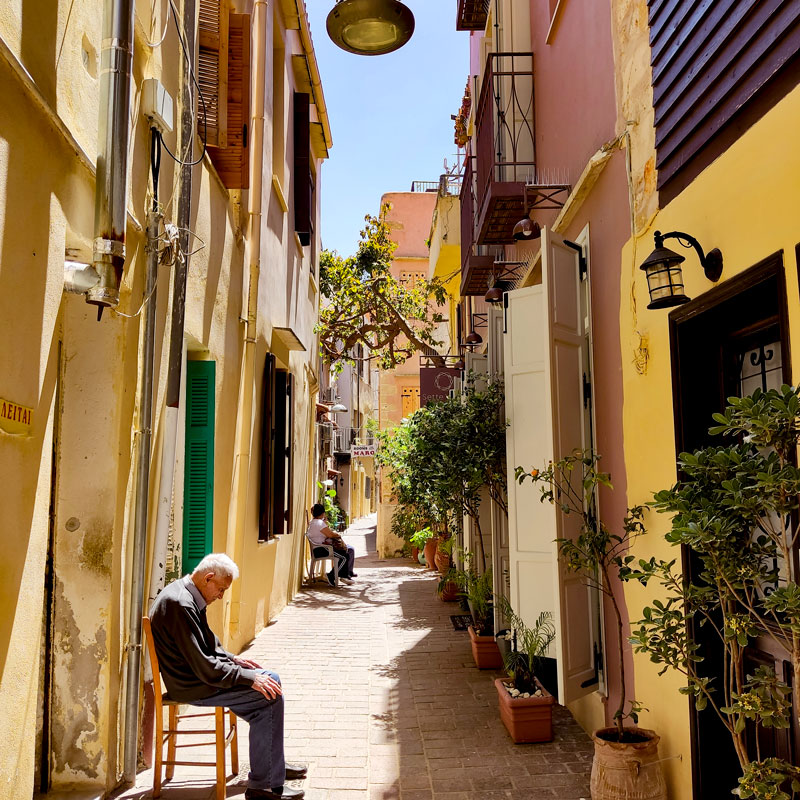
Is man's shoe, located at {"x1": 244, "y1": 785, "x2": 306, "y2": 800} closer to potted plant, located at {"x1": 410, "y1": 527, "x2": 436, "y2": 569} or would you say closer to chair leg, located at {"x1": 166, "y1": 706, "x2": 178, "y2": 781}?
chair leg, located at {"x1": 166, "y1": 706, "x2": 178, "y2": 781}

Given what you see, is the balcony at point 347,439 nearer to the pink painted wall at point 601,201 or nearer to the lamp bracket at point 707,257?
the pink painted wall at point 601,201

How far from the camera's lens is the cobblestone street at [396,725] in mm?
4895

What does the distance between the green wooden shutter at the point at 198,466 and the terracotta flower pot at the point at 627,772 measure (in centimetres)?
408

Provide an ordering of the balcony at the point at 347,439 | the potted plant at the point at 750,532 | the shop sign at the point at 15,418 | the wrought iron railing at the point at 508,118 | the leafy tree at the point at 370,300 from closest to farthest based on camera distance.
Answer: the potted plant at the point at 750,532 < the shop sign at the point at 15,418 < the wrought iron railing at the point at 508,118 < the leafy tree at the point at 370,300 < the balcony at the point at 347,439

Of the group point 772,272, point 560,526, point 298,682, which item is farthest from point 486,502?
point 772,272

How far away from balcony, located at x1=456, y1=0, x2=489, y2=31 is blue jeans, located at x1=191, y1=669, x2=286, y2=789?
1023cm

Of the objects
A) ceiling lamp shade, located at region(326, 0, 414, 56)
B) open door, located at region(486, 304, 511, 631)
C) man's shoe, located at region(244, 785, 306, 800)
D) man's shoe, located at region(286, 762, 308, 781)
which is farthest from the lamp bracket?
open door, located at region(486, 304, 511, 631)

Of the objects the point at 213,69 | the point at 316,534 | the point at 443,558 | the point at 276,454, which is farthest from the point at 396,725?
the point at 443,558

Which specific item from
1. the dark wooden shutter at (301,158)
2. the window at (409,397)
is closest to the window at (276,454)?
the dark wooden shutter at (301,158)

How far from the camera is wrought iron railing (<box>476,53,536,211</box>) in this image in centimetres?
834

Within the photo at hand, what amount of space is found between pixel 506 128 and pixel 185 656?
21.0 ft

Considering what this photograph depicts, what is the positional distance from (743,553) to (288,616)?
925 centimetres

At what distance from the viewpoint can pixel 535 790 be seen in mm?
4820

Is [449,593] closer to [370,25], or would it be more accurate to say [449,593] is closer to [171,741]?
[171,741]
